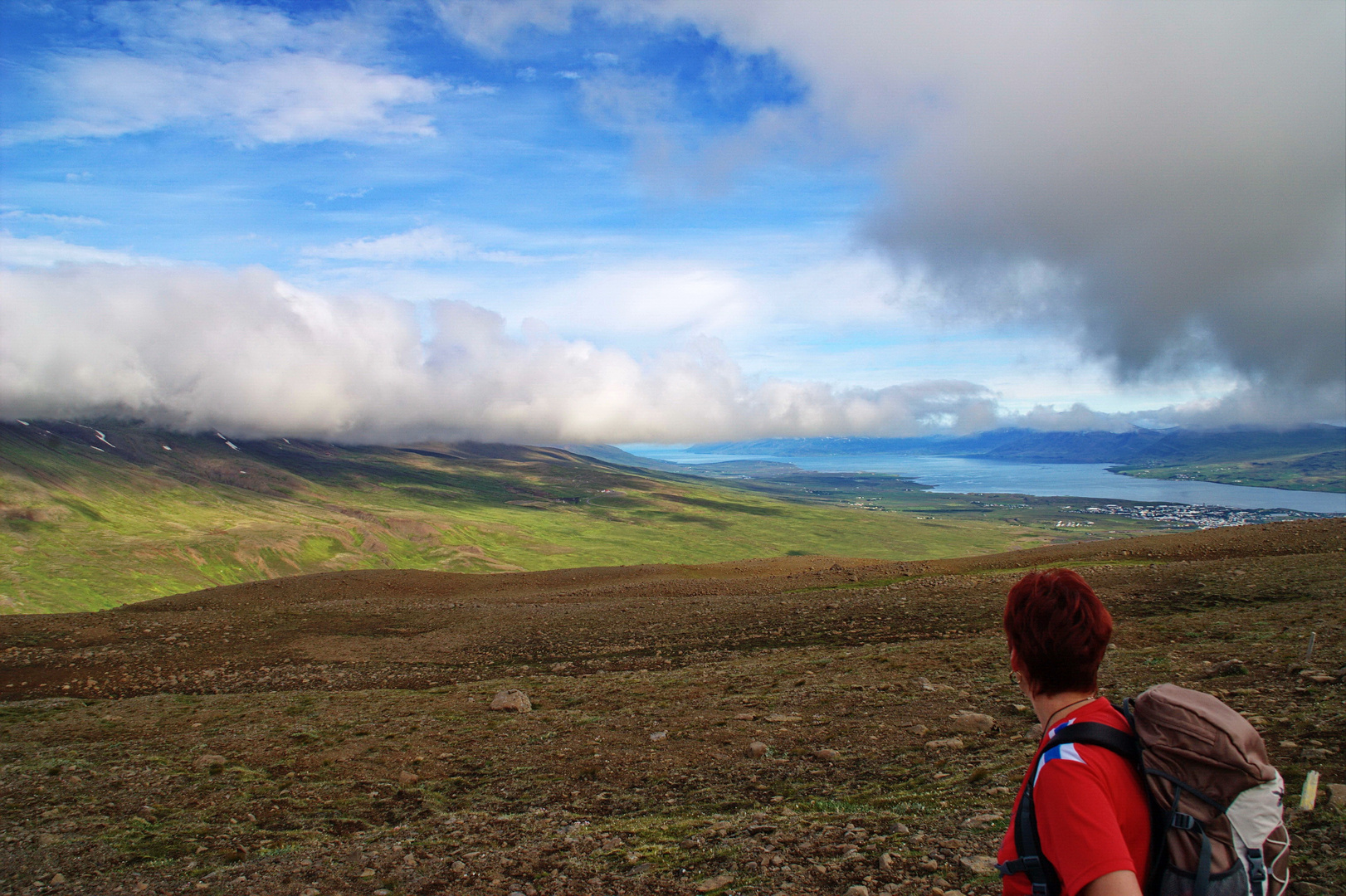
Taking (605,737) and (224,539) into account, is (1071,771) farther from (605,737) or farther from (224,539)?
(224,539)

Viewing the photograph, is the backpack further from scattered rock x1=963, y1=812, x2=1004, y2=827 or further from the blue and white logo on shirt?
scattered rock x1=963, y1=812, x2=1004, y2=827

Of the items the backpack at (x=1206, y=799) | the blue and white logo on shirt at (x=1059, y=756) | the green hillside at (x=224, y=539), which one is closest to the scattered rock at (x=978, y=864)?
the backpack at (x=1206, y=799)

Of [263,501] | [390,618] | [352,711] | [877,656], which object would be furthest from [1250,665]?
[263,501]

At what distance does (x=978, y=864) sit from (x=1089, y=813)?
4541 mm

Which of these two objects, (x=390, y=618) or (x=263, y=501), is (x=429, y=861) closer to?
(x=390, y=618)

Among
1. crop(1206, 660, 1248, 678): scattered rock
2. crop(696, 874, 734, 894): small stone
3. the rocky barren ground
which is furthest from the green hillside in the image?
crop(1206, 660, 1248, 678): scattered rock

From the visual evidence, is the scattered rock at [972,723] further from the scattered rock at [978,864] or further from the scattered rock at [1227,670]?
the scattered rock at [1227,670]

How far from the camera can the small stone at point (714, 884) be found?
6469mm

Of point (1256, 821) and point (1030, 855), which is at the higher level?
point (1256, 821)

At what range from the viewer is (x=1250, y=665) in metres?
11.5

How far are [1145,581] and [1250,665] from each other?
34.4 ft

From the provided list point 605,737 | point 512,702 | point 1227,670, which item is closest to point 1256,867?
point 605,737

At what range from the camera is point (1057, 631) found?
3.10 meters

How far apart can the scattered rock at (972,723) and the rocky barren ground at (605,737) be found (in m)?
0.04
